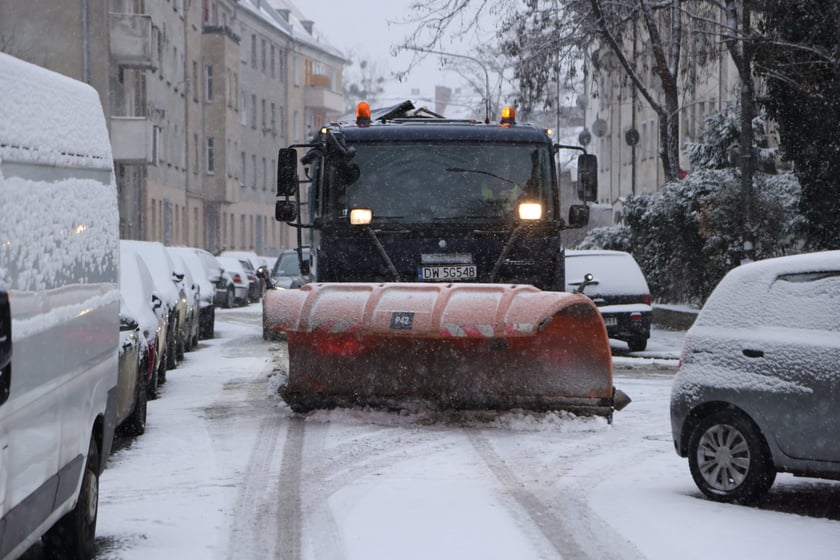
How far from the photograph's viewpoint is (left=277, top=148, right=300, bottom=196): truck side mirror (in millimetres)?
14945

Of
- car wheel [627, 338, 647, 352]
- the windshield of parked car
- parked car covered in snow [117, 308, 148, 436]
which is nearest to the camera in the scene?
parked car covered in snow [117, 308, 148, 436]

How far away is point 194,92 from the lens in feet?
236

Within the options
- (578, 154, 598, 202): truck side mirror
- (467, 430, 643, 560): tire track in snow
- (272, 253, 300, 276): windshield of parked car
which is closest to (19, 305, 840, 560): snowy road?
(467, 430, 643, 560): tire track in snow

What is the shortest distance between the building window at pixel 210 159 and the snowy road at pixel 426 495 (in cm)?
6012

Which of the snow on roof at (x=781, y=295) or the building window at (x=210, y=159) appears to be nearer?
the snow on roof at (x=781, y=295)

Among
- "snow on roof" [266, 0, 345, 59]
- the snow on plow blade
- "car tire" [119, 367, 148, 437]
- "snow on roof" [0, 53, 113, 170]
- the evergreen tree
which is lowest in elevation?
"car tire" [119, 367, 148, 437]

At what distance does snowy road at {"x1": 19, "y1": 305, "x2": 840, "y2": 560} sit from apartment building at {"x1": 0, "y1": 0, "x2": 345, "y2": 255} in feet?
90.0

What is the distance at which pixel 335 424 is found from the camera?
14180 millimetres

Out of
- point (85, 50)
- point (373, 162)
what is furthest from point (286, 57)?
point (373, 162)

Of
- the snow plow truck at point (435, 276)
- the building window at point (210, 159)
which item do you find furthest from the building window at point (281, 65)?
the snow plow truck at point (435, 276)

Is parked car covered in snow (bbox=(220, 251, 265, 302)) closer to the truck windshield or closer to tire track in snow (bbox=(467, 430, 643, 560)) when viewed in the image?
the truck windshield

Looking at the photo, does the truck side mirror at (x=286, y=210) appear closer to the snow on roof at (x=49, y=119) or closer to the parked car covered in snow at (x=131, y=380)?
the parked car covered in snow at (x=131, y=380)

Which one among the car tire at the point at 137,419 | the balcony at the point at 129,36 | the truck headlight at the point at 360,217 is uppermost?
the balcony at the point at 129,36

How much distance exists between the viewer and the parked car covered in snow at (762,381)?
9.58 metres
